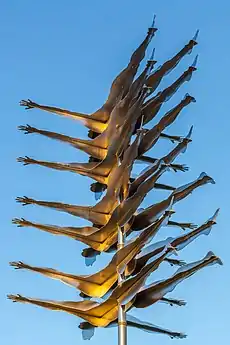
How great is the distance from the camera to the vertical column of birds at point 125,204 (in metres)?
6.83

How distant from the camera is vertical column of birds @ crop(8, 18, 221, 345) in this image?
6832 mm

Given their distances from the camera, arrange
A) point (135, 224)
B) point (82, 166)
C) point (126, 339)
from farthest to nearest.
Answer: point (82, 166)
point (135, 224)
point (126, 339)

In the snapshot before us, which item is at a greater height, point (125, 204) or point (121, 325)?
point (125, 204)

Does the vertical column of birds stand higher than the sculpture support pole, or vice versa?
the vertical column of birds

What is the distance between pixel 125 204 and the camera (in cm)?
707

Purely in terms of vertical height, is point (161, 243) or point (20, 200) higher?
point (20, 200)

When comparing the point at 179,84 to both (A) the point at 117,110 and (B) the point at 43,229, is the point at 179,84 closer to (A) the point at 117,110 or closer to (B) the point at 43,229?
(A) the point at 117,110

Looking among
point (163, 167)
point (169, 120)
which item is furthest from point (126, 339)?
point (169, 120)

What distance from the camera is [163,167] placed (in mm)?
7273

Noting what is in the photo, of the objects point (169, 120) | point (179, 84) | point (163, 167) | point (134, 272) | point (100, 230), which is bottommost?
point (134, 272)

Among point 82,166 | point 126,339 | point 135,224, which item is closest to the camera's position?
point 126,339

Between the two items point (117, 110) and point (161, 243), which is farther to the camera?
point (117, 110)

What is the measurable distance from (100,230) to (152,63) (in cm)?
197

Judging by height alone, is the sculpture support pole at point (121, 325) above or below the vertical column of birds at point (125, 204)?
below
